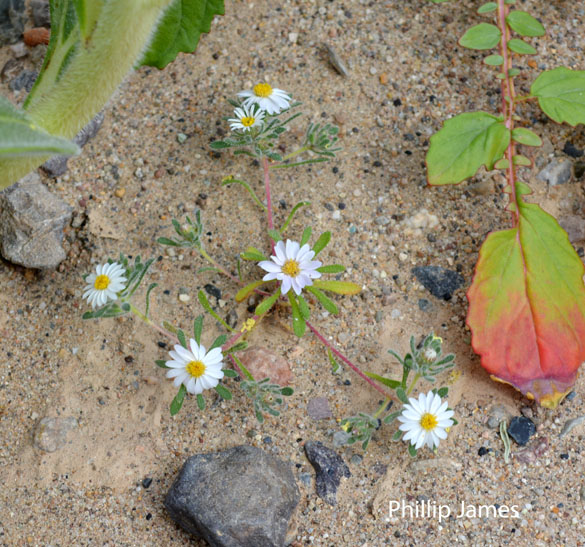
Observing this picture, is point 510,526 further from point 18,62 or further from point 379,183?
point 18,62

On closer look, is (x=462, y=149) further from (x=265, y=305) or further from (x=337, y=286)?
(x=265, y=305)

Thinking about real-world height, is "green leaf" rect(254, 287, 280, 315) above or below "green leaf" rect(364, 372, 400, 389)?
above

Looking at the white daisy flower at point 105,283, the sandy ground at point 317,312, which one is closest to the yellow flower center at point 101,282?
the white daisy flower at point 105,283

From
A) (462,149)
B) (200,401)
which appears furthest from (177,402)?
(462,149)

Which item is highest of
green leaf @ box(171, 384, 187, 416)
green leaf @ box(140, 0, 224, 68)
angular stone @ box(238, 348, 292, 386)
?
green leaf @ box(140, 0, 224, 68)

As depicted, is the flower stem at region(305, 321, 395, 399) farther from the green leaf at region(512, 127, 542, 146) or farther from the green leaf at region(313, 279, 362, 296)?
the green leaf at region(512, 127, 542, 146)

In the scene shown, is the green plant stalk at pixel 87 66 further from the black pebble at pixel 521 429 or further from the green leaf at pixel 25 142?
the black pebble at pixel 521 429

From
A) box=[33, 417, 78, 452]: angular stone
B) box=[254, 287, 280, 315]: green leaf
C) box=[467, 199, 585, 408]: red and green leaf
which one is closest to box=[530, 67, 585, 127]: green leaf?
box=[467, 199, 585, 408]: red and green leaf
